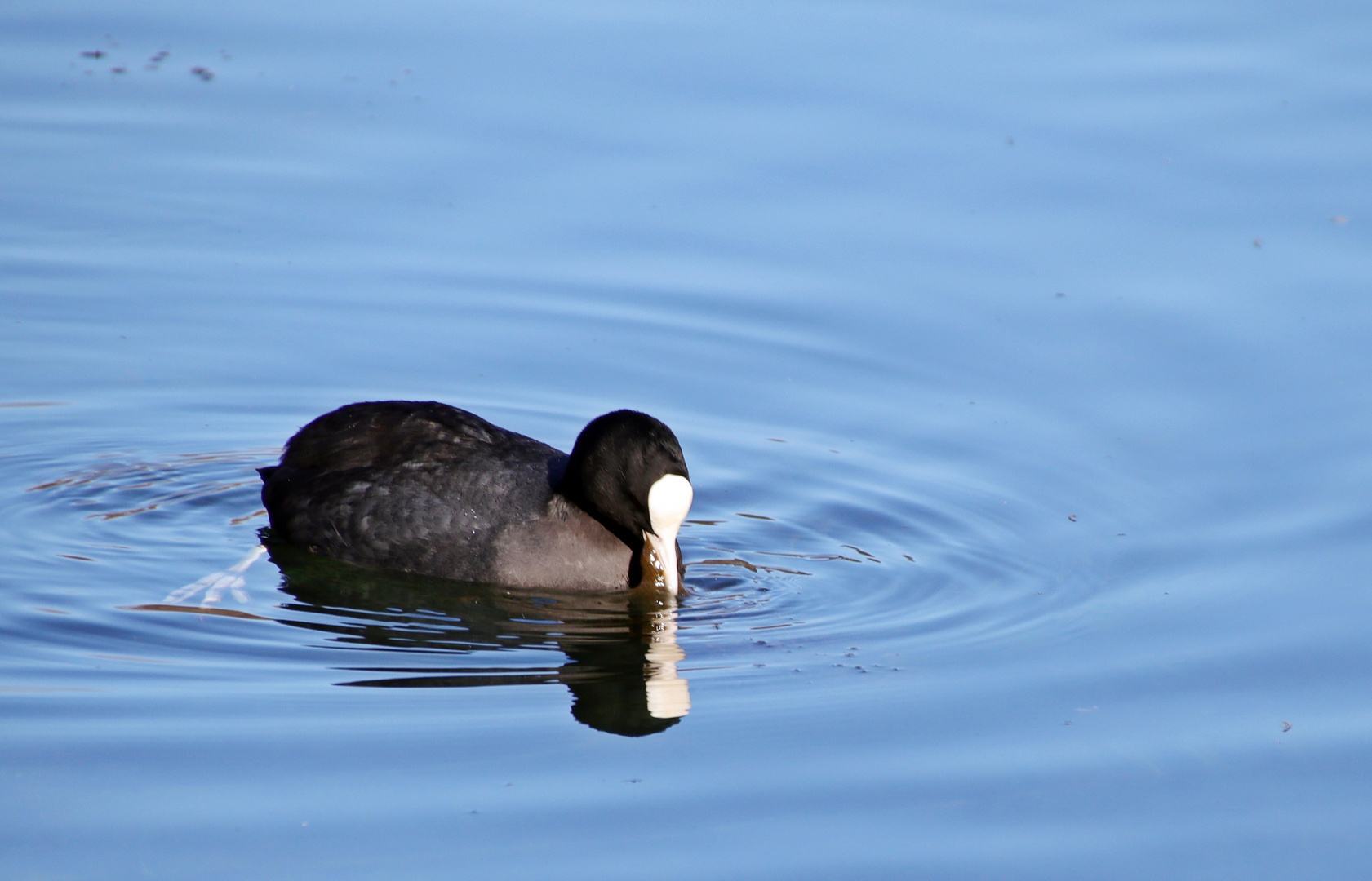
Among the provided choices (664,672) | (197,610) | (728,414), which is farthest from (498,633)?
(728,414)

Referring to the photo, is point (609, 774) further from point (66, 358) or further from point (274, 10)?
point (274, 10)

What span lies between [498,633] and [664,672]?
727 millimetres

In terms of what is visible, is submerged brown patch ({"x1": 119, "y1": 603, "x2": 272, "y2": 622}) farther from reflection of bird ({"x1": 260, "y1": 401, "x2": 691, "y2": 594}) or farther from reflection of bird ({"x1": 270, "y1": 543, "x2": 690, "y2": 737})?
reflection of bird ({"x1": 260, "y1": 401, "x2": 691, "y2": 594})

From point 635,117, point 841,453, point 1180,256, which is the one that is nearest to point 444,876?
point 841,453

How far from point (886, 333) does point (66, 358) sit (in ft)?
14.2

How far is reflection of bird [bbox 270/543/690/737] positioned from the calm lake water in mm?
30

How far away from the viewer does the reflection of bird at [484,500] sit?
696 cm

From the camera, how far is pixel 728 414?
897 cm

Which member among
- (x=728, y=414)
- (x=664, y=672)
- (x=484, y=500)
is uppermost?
(x=728, y=414)

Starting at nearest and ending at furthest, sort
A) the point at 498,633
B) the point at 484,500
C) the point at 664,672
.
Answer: the point at 664,672, the point at 498,633, the point at 484,500

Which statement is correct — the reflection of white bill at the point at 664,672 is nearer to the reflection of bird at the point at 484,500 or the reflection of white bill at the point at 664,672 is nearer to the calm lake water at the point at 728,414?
the calm lake water at the point at 728,414

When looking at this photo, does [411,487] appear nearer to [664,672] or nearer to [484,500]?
[484,500]

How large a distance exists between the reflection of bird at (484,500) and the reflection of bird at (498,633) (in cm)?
10

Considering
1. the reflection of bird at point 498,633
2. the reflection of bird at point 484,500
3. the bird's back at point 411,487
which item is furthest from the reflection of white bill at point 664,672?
the bird's back at point 411,487
